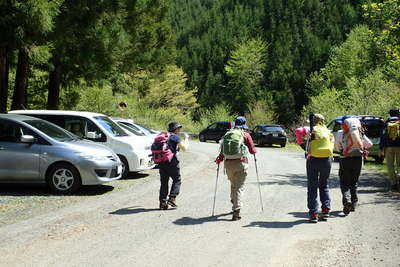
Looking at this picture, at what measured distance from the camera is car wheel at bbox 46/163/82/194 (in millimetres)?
10539

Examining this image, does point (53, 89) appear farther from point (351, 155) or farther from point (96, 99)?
point (351, 155)

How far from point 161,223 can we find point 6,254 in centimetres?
260

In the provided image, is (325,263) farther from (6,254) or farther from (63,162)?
(63,162)

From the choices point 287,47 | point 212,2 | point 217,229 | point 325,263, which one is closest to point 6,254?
point 217,229

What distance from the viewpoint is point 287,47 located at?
112 m

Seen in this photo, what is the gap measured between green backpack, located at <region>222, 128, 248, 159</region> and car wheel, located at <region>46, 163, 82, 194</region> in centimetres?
406

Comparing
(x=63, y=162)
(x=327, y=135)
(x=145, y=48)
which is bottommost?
(x=63, y=162)

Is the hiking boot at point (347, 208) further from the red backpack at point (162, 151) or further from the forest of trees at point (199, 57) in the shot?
the forest of trees at point (199, 57)

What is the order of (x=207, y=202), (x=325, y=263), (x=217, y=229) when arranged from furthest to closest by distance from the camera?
(x=207, y=202) < (x=217, y=229) < (x=325, y=263)

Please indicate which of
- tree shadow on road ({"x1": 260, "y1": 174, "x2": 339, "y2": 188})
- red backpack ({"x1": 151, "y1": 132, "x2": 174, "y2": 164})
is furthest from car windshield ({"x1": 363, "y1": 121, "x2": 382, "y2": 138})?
red backpack ({"x1": 151, "y1": 132, "x2": 174, "y2": 164})

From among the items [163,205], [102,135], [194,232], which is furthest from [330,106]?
[194,232]

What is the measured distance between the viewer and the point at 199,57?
377 feet

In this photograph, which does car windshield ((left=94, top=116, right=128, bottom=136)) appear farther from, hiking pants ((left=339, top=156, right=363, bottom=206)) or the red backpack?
hiking pants ((left=339, top=156, right=363, bottom=206))

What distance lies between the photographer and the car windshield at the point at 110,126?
44.2 feet
